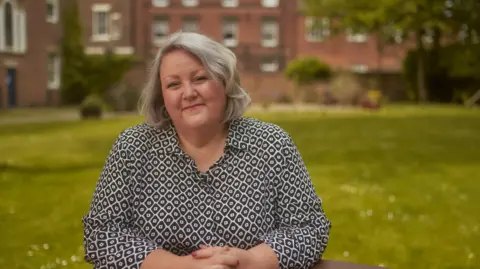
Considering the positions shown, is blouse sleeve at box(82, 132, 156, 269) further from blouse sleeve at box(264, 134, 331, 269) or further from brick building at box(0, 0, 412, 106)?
brick building at box(0, 0, 412, 106)

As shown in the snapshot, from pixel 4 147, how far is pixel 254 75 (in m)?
28.2

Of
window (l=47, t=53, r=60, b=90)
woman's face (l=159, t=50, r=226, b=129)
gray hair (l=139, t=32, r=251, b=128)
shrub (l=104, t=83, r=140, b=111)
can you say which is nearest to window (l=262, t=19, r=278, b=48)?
window (l=47, t=53, r=60, b=90)

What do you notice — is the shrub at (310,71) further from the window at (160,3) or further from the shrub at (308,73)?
the window at (160,3)

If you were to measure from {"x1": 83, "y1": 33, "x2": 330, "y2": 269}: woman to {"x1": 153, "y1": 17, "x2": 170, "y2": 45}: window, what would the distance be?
44.9 metres

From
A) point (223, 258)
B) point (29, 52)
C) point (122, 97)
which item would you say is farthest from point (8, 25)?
point (223, 258)

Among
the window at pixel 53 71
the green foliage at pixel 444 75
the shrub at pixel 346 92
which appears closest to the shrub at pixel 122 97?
the window at pixel 53 71

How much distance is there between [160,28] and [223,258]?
45782 mm

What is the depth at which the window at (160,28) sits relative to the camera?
47.4 metres

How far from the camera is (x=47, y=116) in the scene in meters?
27.6

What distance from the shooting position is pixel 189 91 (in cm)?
281

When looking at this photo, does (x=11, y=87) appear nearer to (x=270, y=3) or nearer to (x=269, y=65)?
(x=269, y=65)

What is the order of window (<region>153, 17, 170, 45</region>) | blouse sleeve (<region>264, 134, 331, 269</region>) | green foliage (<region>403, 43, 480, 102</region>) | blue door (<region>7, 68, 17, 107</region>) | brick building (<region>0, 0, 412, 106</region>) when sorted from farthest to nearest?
window (<region>153, 17, 170, 45</region>) → brick building (<region>0, 0, 412, 106</region>) → green foliage (<region>403, 43, 480, 102</region>) → blue door (<region>7, 68, 17, 107</region>) → blouse sleeve (<region>264, 134, 331, 269</region>)

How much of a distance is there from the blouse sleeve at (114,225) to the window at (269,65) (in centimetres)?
4558

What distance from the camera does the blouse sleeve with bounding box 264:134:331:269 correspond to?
282 cm
